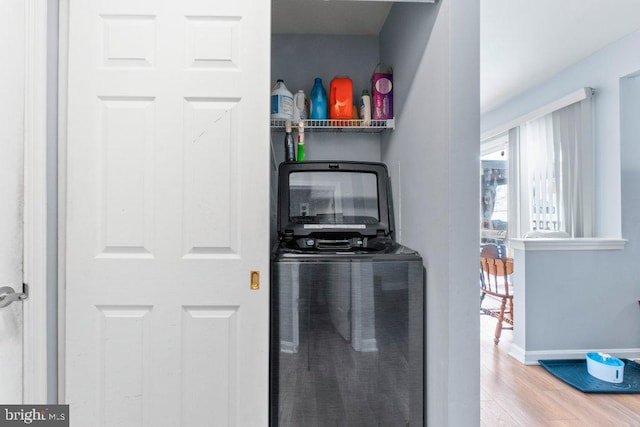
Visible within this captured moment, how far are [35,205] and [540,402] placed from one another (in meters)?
2.96

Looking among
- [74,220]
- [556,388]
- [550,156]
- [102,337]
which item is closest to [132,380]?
[102,337]

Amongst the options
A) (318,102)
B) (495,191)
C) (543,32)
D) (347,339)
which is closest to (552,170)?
(495,191)

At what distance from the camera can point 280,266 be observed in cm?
140

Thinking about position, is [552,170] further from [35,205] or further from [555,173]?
[35,205]

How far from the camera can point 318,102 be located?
77.9 inches

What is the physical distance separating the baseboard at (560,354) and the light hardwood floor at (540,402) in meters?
0.09

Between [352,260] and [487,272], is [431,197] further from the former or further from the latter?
[487,272]

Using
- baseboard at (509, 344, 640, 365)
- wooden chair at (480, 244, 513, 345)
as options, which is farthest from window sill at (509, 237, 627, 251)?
baseboard at (509, 344, 640, 365)

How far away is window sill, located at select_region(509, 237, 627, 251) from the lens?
9.87ft

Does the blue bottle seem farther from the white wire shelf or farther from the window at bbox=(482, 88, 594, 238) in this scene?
the window at bbox=(482, 88, 594, 238)

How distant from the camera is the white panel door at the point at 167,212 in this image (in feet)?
4.36

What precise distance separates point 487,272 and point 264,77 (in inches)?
127

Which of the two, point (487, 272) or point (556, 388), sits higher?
point (487, 272)

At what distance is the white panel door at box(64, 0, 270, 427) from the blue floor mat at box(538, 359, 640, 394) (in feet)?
8.08
